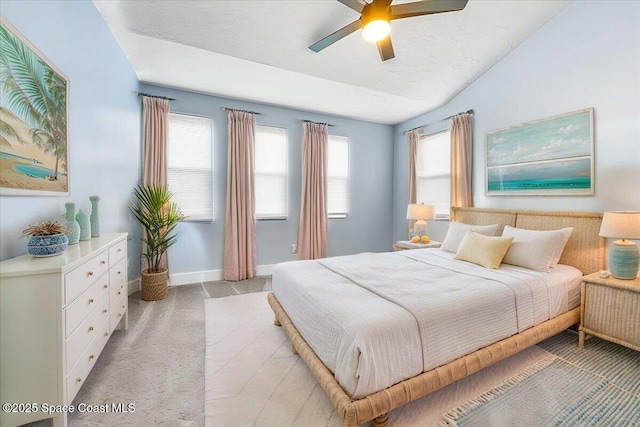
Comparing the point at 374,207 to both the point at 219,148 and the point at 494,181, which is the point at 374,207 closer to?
the point at 494,181

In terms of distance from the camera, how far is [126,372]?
6.23 ft

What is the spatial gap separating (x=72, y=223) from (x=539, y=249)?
12.6 ft

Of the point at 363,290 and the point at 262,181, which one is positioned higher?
the point at 262,181

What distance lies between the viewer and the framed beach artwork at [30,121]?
1.43m

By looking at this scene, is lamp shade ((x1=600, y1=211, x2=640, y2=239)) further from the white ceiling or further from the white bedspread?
the white ceiling

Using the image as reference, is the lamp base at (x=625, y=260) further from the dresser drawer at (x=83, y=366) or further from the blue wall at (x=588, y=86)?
the dresser drawer at (x=83, y=366)

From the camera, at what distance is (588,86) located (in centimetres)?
256

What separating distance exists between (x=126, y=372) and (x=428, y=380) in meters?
2.05

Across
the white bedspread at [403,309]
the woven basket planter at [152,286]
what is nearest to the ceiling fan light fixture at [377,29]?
the white bedspread at [403,309]

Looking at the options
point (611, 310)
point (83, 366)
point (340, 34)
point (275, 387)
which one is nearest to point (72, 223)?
point (83, 366)

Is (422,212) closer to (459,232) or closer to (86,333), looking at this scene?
(459,232)

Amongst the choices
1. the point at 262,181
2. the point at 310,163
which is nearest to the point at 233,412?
the point at 262,181

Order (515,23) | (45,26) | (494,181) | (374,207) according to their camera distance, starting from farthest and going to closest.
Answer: (374,207), (494,181), (515,23), (45,26)

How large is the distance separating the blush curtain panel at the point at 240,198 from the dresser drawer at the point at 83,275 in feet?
6.69
